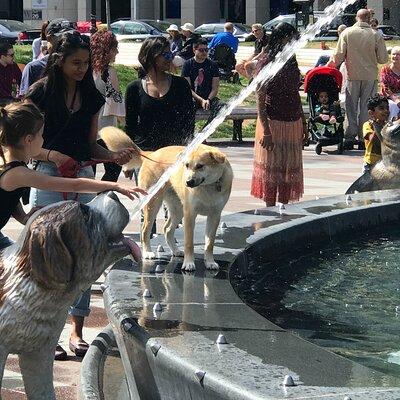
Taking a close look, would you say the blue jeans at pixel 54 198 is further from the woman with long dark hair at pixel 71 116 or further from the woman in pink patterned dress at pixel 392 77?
the woman in pink patterned dress at pixel 392 77

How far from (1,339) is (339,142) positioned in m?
15.1

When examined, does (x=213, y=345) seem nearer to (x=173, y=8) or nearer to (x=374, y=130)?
(x=374, y=130)

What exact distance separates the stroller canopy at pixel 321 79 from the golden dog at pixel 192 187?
1264cm

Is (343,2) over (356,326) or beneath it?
over

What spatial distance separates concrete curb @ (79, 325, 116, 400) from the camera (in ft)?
18.1

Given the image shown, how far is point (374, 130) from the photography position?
12.3 meters

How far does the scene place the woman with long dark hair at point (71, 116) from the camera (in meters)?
7.07

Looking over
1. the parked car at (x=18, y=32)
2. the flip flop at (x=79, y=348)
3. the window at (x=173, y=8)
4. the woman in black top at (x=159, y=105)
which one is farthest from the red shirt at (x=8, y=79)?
the window at (x=173, y=8)

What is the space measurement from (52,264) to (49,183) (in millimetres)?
904

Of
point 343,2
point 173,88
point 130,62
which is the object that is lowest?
point 130,62

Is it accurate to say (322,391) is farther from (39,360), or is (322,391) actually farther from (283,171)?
(283,171)

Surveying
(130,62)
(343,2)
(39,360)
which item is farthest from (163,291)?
(130,62)

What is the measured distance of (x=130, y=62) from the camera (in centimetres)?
4109

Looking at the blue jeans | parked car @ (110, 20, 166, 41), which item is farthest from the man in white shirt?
parked car @ (110, 20, 166, 41)
